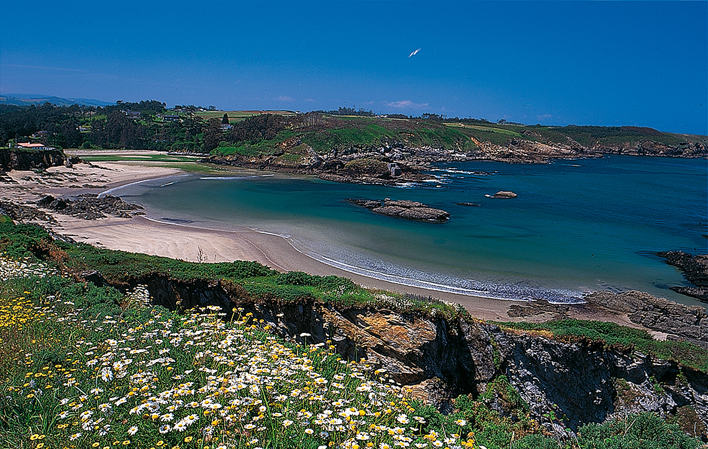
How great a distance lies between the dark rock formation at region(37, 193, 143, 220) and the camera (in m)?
34.6

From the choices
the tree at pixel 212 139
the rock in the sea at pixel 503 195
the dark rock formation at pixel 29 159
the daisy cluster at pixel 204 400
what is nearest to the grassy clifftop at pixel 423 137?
the tree at pixel 212 139

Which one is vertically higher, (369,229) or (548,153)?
(548,153)

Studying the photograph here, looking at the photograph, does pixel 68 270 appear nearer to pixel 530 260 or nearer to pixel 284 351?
pixel 284 351

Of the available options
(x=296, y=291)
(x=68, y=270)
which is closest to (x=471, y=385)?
(x=296, y=291)

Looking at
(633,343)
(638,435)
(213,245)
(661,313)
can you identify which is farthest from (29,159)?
(661,313)

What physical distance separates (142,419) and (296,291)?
696 centimetres

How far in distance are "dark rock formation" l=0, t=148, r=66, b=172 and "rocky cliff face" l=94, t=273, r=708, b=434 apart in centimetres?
5632

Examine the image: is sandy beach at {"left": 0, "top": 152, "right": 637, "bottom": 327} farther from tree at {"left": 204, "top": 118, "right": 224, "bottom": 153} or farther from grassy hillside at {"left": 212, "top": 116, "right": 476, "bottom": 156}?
tree at {"left": 204, "top": 118, "right": 224, "bottom": 153}

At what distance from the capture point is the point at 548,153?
421 ft

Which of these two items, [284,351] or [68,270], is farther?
[68,270]

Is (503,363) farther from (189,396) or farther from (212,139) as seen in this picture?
(212,139)

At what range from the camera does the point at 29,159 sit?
54.6 metres

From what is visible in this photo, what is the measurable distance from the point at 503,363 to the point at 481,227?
2705cm

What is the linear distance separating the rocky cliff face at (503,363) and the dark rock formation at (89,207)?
28.3 meters
